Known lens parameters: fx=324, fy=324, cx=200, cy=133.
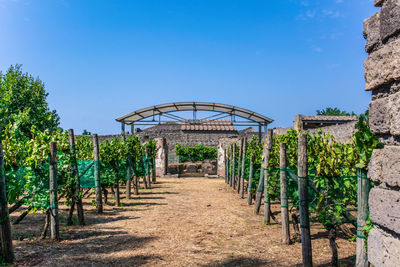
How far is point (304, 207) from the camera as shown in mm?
4809

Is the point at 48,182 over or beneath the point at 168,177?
over

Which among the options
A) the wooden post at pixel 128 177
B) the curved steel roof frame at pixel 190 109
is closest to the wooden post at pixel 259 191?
the wooden post at pixel 128 177

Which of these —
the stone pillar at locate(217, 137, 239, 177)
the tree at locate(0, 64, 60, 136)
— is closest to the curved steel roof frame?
the stone pillar at locate(217, 137, 239, 177)

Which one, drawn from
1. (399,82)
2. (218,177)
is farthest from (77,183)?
(218,177)

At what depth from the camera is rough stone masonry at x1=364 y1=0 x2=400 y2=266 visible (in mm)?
2578

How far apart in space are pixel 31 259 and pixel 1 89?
670 inches

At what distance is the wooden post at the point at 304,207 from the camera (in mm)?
4641

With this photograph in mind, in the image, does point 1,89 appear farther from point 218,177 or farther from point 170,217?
point 170,217

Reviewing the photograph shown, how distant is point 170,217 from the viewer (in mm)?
8383

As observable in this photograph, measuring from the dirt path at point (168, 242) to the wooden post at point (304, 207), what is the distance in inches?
11.9

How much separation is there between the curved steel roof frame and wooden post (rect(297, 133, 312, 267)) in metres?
14.9

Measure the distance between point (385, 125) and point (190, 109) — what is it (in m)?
18.3

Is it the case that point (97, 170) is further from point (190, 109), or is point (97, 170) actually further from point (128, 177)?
point (190, 109)

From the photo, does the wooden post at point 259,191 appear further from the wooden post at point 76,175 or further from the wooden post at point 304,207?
the wooden post at point 76,175
